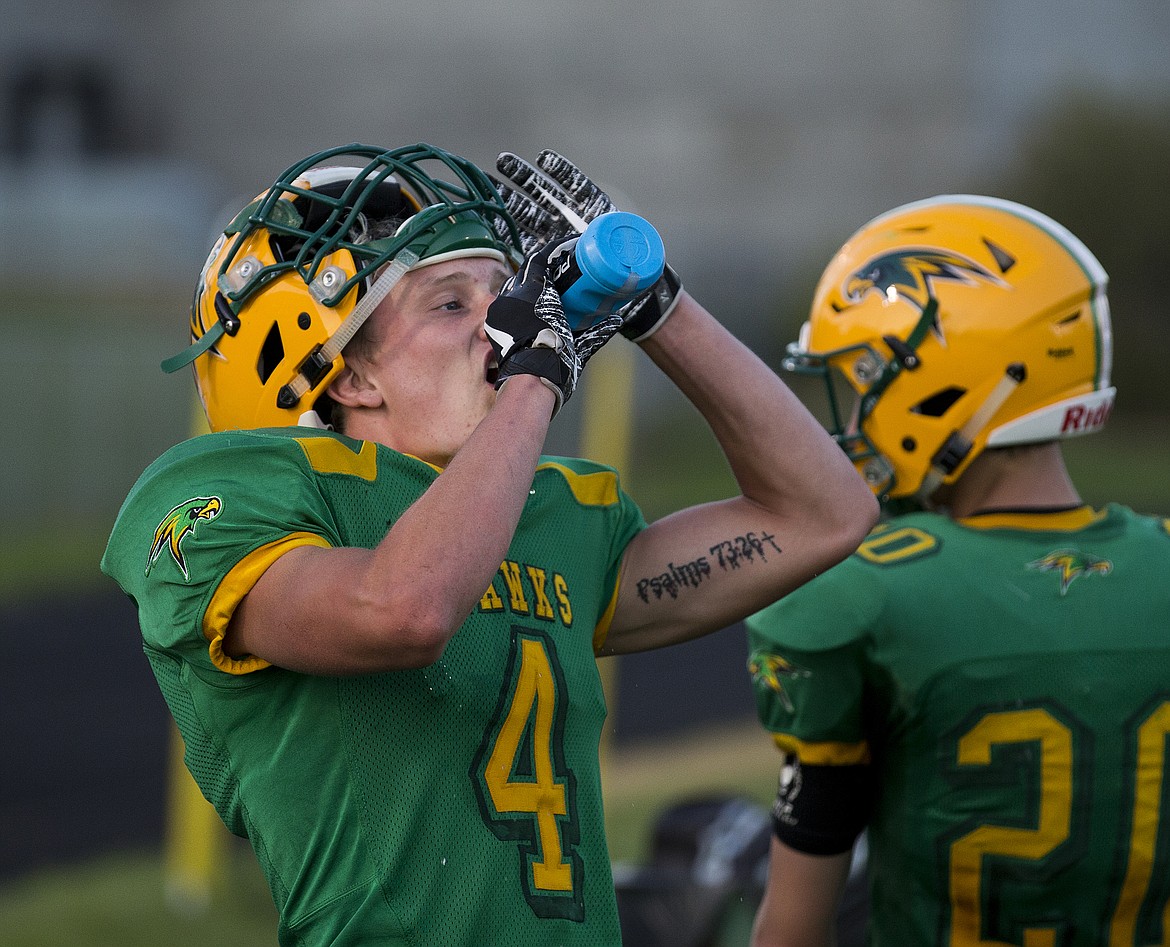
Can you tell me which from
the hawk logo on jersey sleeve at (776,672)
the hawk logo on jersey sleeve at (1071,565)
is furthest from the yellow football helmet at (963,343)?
the hawk logo on jersey sleeve at (776,672)

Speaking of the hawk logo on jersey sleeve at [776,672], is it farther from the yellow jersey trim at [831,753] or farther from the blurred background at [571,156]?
the blurred background at [571,156]

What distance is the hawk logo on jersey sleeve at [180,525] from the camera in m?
1.99

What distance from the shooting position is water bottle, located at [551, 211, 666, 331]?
221 centimetres

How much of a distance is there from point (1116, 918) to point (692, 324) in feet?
4.24

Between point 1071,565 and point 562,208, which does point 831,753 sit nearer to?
point 1071,565

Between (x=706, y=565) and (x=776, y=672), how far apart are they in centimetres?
27

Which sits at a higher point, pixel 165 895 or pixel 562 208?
pixel 562 208

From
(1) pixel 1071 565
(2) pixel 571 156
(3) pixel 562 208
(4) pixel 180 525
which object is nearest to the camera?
(4) pixel 180 525

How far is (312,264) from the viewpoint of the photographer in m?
2.32

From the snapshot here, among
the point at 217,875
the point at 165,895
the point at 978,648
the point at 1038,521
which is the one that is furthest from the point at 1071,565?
the point at 165,895

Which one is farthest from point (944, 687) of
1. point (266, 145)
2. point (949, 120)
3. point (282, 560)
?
point (949, 120)

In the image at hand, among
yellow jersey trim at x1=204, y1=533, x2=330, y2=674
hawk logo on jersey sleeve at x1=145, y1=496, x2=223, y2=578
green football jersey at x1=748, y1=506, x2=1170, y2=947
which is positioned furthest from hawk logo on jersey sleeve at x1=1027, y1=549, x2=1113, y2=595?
hawk logo on jersey sleeve at x1=145, y1=496, x2=223, y2=578

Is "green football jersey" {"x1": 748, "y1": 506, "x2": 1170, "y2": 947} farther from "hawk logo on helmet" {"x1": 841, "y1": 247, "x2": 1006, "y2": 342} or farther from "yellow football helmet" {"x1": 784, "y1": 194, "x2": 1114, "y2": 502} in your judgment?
"hawk logo on helmet" {"x1": 841, "y1": 247, "x2": 1006, "y2": 342}

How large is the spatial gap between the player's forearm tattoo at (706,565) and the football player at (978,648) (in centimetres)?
19
